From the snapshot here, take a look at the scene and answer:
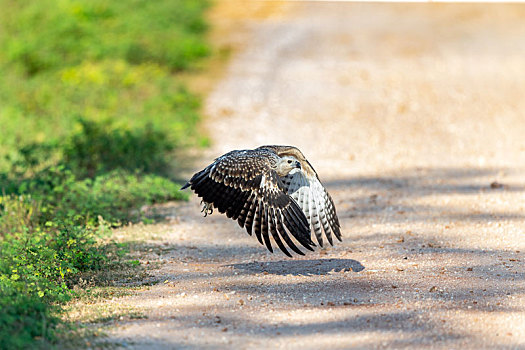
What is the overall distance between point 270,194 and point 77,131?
6069 mm

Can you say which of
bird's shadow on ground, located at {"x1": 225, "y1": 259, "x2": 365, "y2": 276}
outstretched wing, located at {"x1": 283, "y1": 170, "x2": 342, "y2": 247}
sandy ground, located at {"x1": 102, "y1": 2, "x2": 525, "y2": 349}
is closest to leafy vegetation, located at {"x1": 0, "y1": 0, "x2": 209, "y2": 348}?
sandy ground, located at {"x1": 102, "y1": 2, "x2": 525, "y2": 349}

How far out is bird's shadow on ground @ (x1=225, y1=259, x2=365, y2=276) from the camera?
268 inches

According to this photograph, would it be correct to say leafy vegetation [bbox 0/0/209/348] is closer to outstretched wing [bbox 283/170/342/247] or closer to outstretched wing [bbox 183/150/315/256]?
outstretched wing [bbox 183/150/315/256]

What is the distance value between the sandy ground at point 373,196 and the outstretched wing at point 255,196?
0.54 meters

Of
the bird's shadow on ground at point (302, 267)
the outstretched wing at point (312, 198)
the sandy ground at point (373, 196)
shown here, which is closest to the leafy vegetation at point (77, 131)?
the sandy ground at point (373, 196)

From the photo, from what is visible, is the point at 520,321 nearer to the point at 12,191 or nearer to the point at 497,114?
the point at 12,191

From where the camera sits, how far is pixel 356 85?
1464 centimetres

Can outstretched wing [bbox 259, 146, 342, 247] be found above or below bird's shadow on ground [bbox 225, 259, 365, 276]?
above

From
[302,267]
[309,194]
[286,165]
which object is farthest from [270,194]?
[302,267]

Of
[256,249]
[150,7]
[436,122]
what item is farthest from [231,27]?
[256,249]

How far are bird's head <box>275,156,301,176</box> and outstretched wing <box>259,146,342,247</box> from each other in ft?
1.07

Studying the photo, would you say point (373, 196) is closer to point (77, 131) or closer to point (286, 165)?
point (286, 165)

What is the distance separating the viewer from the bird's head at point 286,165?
639 cm

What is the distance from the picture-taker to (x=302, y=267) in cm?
696
